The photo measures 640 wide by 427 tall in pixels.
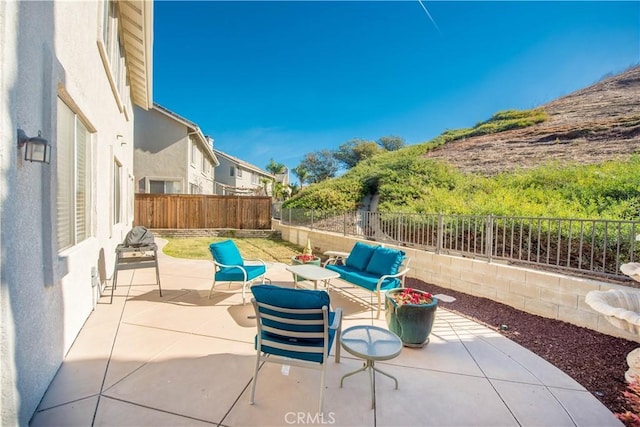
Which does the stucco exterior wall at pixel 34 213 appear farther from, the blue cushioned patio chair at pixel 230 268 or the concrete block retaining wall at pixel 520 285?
the concrete block retaining wall at pixel 520 285

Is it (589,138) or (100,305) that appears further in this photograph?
(589,138)

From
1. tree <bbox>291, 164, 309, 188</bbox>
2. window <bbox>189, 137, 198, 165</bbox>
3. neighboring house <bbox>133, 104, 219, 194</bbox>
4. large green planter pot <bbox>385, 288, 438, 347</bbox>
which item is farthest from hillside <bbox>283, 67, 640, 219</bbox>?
tree <bbox>291, 164, 309, 188</bbox>

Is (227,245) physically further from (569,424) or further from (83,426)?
(569,424)

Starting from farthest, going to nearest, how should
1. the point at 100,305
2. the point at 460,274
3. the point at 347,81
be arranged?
the point at 347,81 < the point at 460,274 < the point at 100,305

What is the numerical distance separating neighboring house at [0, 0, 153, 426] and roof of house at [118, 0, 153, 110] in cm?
269

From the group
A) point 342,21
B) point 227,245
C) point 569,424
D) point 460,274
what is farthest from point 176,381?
point 342,21

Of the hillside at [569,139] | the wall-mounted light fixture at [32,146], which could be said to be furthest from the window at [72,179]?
the hillside at [569,139]

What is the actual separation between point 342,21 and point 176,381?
12055 millimetres

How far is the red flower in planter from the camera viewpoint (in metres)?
3.49

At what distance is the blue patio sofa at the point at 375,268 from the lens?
460 centimetres

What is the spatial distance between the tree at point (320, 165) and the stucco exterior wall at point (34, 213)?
36.5m

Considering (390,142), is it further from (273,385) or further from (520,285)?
(273,385)

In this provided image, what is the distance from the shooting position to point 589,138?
13.3 metres

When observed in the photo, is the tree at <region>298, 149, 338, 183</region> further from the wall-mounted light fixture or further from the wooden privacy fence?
the wall-mounted light fixture
